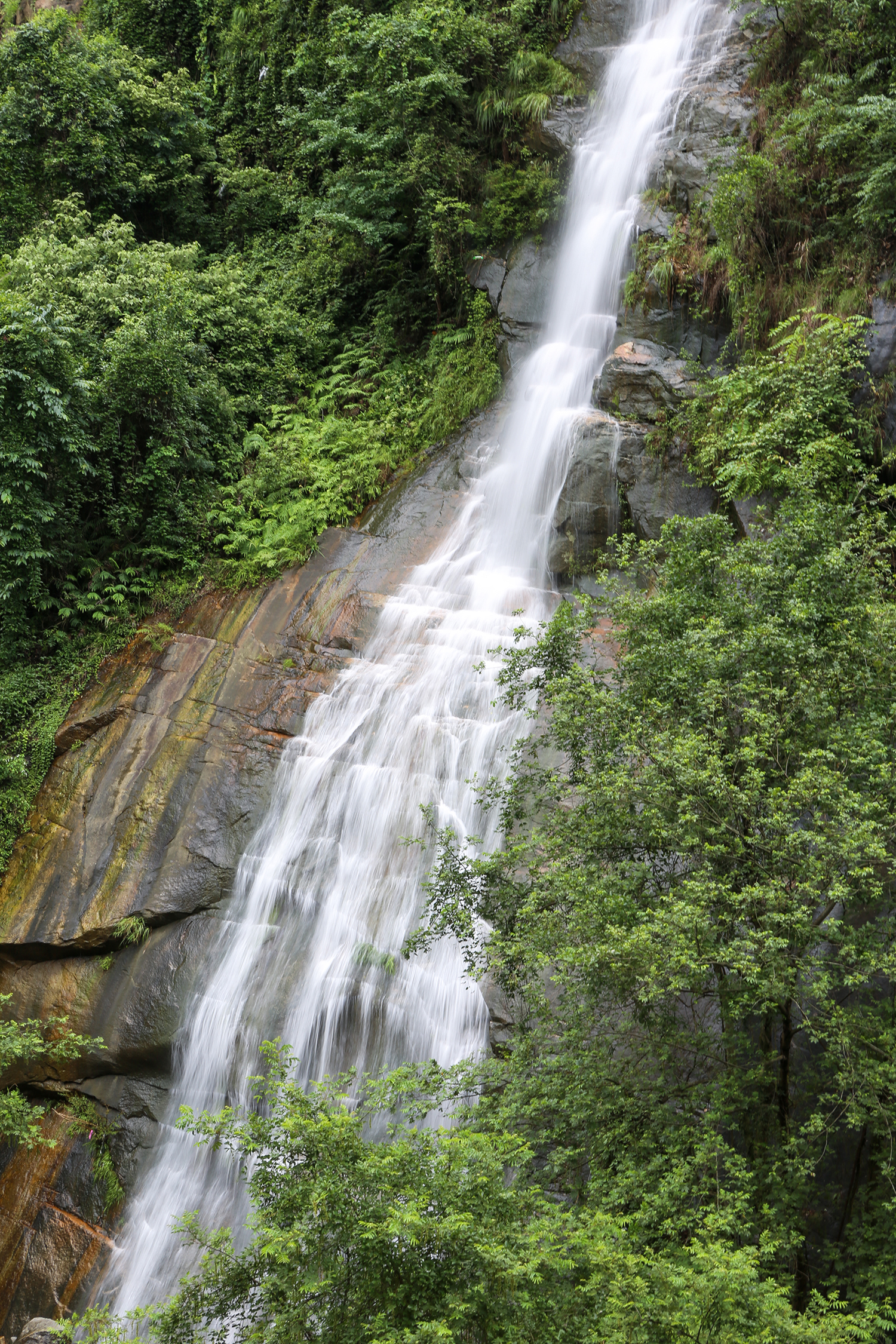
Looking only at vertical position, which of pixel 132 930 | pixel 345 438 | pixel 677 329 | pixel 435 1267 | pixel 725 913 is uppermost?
pixel 677 329

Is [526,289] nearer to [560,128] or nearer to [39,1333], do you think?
[560,128]

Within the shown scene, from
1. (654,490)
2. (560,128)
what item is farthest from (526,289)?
(654,490)

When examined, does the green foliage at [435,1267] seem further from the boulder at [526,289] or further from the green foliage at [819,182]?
the boulder at [526,289]

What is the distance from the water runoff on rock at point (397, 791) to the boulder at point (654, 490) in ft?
5.00

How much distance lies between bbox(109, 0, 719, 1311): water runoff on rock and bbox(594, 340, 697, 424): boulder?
89 centimetres

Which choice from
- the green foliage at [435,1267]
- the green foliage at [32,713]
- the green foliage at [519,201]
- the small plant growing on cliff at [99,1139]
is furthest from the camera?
the green foliage at [519,201]

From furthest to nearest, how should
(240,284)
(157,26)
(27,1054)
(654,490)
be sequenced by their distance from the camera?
1. (157,26)
2. (240,284)
3. (654,490)
4. (27,1054)

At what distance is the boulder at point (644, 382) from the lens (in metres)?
13.6

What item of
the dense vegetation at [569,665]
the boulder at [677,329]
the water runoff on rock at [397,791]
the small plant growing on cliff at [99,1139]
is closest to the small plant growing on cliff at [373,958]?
the water runoff on rock at [397,791]

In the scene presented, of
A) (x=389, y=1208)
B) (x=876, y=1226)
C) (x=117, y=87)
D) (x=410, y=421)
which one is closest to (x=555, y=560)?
(x=410, y=421)

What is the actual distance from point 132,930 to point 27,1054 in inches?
79.4

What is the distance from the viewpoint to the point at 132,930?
12.7 m

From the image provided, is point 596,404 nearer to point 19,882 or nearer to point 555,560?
point 555,560

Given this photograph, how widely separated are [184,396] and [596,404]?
7.29 metres
